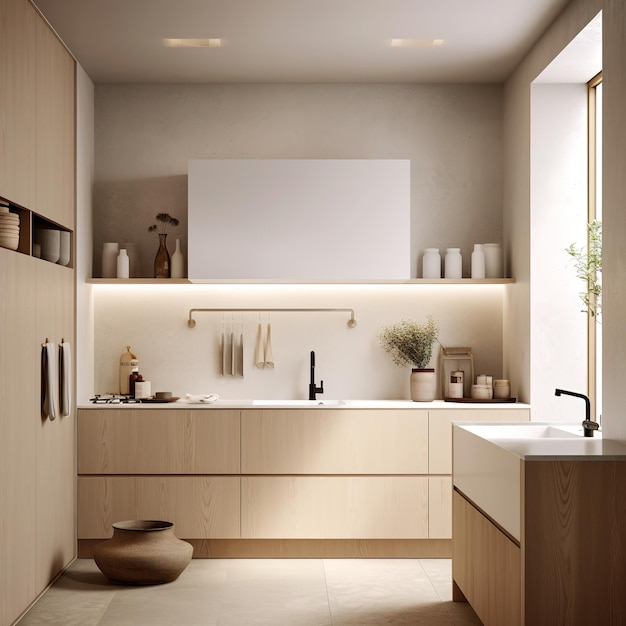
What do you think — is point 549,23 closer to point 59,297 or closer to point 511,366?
point 511,366

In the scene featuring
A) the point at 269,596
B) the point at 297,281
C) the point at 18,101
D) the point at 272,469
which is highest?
the point at 18,101

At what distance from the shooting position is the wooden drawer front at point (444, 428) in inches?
192

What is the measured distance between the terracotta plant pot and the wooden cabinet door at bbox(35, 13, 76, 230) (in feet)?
5.56

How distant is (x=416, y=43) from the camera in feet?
15.5

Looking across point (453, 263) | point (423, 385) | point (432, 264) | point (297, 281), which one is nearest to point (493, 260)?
point (453, 263)

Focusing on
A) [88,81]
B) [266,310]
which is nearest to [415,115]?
[266,310]

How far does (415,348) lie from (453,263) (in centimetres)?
58

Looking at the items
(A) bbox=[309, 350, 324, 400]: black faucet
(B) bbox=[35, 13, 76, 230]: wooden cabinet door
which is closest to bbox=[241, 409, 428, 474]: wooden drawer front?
(A) bbox=[309, 350, 324, 400]: black faucet

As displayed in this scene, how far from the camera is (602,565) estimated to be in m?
2.77

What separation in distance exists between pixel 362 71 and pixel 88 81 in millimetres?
1708

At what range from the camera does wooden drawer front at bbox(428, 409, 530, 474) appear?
16.0ft

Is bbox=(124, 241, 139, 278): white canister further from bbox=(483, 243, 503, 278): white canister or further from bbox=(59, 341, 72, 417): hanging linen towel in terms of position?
bbox=(483, 243, 503, 278): white canister

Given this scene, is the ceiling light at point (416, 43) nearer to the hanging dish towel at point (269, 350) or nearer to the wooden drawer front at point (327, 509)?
the hanging dish towel at point (269, 350)

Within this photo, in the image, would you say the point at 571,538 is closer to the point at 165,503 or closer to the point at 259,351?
the point at 165,503
